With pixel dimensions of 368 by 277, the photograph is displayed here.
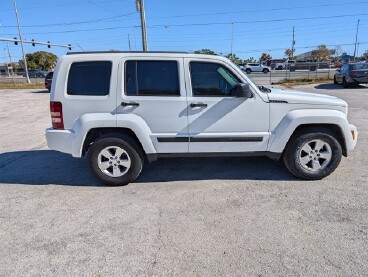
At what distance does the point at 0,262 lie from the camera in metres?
2.71

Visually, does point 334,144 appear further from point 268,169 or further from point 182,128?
point 182,128

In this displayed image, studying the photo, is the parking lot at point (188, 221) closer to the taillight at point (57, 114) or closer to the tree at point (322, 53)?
the taillight at point (57, 114)

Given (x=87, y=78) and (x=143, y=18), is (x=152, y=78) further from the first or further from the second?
(x=143, y=18)

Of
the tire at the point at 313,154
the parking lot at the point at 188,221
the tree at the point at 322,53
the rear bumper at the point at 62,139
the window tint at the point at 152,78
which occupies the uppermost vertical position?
the tree at the point at 322,53

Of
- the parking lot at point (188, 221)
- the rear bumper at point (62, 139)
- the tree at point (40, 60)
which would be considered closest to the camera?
the parking lot at point (188, 221)

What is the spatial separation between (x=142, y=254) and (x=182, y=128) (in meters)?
1.96

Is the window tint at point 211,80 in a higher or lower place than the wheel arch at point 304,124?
higher

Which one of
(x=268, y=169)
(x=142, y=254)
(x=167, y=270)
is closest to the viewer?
(x=167, y=270)

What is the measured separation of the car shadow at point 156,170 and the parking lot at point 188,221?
18 mm

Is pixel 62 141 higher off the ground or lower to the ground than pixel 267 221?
higher

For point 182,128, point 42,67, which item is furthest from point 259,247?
point 42,67

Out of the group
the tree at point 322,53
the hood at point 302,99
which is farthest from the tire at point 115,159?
the tree at point 322,53

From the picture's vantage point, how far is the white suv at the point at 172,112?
4.14 meters

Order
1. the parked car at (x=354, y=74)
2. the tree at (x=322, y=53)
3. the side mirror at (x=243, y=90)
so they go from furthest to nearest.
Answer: the tree at (x=322, y=53)
the parked car at (x=354, y=74)
the side mirror at (x=243, y=90)
